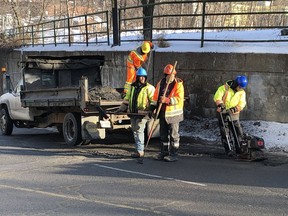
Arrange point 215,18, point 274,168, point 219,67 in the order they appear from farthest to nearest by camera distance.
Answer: point 215,18 < point 219,67 < point 274,168

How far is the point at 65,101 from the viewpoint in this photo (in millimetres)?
10609

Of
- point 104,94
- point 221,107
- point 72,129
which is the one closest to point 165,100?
point 221,107

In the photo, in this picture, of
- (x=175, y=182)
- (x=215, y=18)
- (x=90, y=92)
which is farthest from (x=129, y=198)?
(x=215, y=18)

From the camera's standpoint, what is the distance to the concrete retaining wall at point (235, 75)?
11.0m

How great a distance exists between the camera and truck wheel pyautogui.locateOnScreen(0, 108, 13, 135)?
13.7 meters

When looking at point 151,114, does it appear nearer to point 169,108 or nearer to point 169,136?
point 169,108

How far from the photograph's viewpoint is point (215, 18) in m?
22.5

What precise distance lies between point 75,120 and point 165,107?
9.61ft

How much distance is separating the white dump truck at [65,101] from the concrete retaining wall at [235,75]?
0.74 meters

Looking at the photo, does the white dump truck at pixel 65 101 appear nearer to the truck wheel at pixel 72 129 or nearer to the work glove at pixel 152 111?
the truck wheel at pixel 72 129

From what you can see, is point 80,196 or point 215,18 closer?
point 80,196

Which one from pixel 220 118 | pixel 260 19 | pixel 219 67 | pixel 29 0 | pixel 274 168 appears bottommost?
pixel 274 168

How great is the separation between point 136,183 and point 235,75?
582 centimetres

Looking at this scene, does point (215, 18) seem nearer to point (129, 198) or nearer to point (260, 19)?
point (260, 19)
